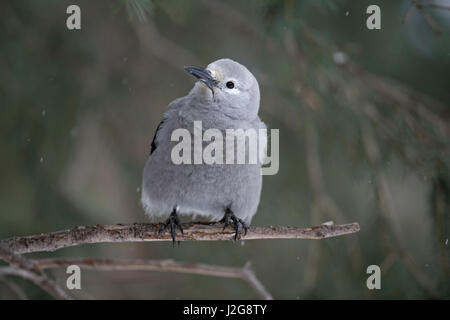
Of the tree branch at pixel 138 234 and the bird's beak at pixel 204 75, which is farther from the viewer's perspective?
the bird's beak at pixel 204 75

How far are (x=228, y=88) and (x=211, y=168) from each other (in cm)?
47

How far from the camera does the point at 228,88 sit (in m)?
2.93

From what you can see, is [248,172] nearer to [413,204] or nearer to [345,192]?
[345,192]

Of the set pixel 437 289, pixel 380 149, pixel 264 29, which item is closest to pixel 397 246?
pixel 437 289

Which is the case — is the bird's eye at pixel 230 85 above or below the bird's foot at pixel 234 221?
above

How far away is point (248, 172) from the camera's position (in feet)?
10.4

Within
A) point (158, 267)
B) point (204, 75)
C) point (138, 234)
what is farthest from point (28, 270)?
point (204, 75)

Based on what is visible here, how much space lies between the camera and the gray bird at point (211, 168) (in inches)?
116

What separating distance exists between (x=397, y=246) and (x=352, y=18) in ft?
8.46

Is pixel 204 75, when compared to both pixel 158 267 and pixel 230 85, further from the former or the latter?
pixel 158 267

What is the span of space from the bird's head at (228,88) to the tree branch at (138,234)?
68cm
